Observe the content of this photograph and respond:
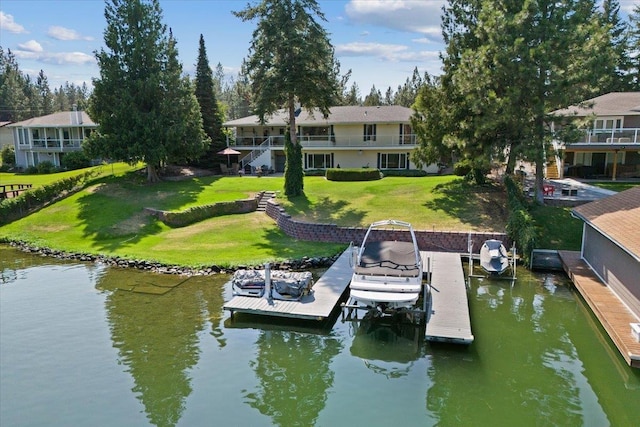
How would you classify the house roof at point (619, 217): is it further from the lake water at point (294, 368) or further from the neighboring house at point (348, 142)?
the neighboring house at point (348, 142)

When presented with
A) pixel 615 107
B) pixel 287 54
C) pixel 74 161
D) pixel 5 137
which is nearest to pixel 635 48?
pixel 615 107

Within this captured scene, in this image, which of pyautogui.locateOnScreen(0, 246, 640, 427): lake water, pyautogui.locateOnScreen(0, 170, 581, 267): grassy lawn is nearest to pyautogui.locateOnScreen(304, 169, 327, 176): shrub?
pyautogui.locateOnScreen(0, 170, 581, 267): grassy lawn

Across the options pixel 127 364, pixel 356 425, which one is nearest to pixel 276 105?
pixel 127 364

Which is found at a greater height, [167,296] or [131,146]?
[131,146]

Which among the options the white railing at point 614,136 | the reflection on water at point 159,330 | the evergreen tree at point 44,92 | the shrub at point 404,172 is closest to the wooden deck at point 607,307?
the reflection on water at point 159,330

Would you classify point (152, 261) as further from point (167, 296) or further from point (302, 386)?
point (302, 386)

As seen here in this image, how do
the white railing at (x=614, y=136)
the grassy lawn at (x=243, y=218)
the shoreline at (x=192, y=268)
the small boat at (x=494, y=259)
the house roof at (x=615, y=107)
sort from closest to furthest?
the small boat at (x=494, y=259)
the shoreline at (x=192, y=268)
the grassy lawn at (x=243, y=218)
the white railing at (x=614, y=136)
the house roof at (x=615, y=107)
